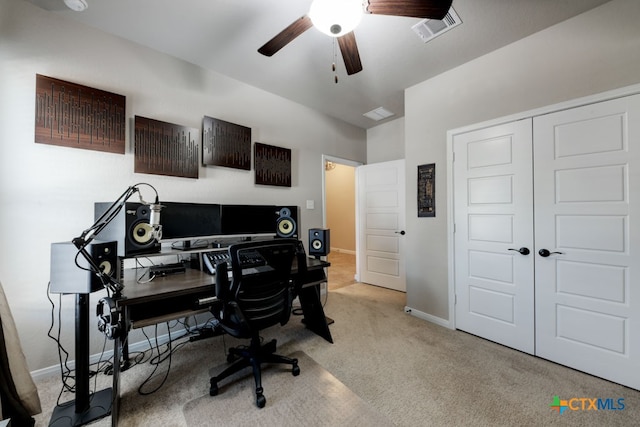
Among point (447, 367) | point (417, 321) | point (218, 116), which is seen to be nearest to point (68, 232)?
point (218, 116)

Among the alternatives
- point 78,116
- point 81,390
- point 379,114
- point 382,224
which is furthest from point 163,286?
point 379,114

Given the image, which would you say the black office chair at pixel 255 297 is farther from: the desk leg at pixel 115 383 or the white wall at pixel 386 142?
the white wall at pixel 386 142

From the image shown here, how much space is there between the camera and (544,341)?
6.63 feet

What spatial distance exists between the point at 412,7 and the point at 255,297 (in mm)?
1964

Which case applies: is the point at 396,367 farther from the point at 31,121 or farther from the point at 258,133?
the point at 31,121

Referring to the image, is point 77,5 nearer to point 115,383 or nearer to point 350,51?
point 350,51

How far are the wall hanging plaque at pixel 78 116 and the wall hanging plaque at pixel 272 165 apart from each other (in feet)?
4.25

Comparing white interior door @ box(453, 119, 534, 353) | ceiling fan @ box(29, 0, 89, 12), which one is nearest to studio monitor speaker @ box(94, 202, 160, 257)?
ceiling fan @ box(29, 0, 89, 12)

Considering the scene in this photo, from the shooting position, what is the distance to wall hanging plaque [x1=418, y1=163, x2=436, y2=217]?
2.75 m

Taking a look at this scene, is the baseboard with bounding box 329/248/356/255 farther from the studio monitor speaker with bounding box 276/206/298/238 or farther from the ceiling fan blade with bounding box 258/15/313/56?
the ceiling fan blade with bounding box 258/15/313/56

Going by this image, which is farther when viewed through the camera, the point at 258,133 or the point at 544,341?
the point at 258,133

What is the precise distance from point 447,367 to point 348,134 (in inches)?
133

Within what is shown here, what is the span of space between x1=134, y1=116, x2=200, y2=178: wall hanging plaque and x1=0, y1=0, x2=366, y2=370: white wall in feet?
0.26

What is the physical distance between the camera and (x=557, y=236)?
1979mm
